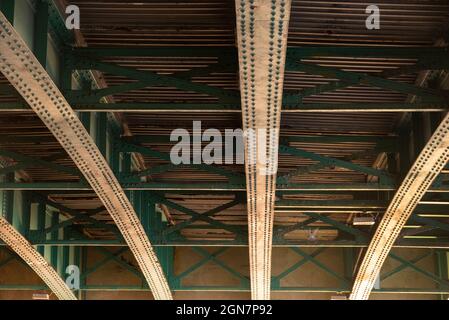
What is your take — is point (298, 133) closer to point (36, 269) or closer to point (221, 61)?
point (221, 61)

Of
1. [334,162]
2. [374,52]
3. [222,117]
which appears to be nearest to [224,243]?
[334,162]

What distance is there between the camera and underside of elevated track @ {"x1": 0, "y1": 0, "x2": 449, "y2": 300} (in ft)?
42.4

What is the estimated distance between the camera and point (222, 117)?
17.5 meters

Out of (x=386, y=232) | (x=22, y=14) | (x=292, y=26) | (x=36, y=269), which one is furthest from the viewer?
(x=36, y=269)

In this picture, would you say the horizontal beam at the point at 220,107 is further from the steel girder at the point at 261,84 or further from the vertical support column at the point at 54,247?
the vertical support column at the point at 54,247

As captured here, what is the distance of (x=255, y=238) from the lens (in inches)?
874

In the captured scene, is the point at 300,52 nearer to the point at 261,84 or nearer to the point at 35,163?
the point at 261,84

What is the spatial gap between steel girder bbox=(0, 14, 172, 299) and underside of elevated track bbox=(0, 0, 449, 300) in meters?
0.03

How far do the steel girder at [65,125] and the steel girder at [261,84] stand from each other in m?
2.78

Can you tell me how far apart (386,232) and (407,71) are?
320 inches

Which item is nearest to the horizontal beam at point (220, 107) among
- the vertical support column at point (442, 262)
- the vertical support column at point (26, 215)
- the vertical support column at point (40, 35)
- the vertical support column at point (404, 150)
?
the vertical support column at point (40, 35)

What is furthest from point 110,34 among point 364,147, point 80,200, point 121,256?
point 121,256

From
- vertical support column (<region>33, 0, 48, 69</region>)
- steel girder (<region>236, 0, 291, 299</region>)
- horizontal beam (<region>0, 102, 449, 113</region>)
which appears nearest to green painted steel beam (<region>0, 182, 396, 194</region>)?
steel girder (<region>236, 0, 291, 299</region>)

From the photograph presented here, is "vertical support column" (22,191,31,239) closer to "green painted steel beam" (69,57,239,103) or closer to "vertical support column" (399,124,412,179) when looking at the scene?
"green painted steel beam" (69,57,239,103)
